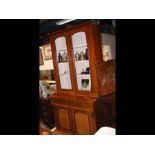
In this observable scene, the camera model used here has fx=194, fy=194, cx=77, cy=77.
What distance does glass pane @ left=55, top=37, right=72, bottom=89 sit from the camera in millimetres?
2197

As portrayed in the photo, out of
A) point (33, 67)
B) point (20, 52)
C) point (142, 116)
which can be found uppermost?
point (20, 52)

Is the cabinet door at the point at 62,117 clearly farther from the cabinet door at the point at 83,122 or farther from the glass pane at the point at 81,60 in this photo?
the glass pane at the point at 81,60

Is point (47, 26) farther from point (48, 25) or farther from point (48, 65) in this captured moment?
point (48, 65)

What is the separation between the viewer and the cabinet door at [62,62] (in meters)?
2.16

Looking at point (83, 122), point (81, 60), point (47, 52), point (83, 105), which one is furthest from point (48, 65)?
point (83, 122)

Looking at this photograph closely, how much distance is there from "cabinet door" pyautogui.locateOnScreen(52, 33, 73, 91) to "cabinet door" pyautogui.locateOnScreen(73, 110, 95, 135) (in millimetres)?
325

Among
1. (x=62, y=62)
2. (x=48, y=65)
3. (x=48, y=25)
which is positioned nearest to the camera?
(x=48, y=25)

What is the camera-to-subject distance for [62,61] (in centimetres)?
222

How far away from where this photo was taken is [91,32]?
201 cm

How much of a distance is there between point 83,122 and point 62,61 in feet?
2.37

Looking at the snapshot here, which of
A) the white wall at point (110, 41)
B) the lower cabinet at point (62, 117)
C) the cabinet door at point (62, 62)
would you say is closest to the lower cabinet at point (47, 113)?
the lower cabinet at point (62, 117)
